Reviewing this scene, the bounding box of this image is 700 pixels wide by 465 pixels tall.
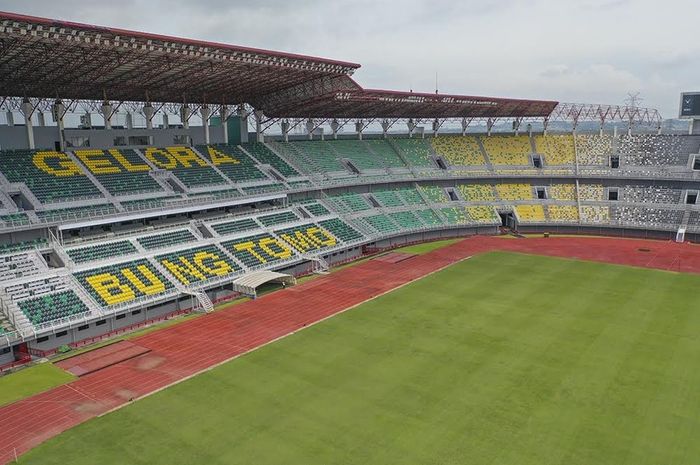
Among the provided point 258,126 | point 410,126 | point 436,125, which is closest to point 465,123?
point 436,125

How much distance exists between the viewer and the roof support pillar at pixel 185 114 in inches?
Answer: 2392

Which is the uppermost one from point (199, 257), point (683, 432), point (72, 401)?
point (199, 257)

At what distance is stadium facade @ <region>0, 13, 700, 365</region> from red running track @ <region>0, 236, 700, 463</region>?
13.0 feet

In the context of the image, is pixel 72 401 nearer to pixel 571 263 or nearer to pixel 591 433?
pixel 591 433

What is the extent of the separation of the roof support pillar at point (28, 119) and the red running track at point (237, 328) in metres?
26.9

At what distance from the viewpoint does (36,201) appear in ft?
139

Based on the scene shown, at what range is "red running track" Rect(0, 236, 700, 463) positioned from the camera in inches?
980

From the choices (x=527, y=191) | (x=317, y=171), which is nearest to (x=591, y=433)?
(x=317, y=171)

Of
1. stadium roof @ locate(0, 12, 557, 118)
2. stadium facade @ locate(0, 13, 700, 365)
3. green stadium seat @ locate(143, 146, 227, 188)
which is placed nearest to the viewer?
stadium roof @ locate(0, 12, 557, 118)

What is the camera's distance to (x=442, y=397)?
2544 cm

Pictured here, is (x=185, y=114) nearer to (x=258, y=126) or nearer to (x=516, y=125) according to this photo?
(x=258, y=126)

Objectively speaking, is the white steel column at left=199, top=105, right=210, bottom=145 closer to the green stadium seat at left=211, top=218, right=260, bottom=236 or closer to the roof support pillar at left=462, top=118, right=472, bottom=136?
the green stadium seat at left=211, top=218, right=260, bottom=236

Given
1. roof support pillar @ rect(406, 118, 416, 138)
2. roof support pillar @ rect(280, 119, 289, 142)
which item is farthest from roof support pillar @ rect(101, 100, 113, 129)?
roof support pillar @ rect(406, 118, 416, 138)

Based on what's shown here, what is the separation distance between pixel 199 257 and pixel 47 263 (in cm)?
1183
